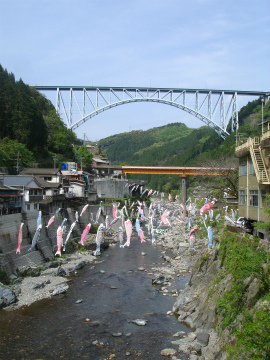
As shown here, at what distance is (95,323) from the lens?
14086 millimetres

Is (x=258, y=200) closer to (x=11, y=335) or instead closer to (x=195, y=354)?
(x=195, y=354)

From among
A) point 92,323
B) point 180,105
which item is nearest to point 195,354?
point 92,323

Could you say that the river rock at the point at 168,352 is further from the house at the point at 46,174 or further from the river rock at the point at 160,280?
the house at the point at 46,174

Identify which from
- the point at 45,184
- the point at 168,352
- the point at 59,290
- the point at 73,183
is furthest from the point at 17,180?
the point at 168,352

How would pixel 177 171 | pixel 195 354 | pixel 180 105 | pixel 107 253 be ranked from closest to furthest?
pixel 195 354
pixel 107 253
pixel 177 171
pixel 180 105

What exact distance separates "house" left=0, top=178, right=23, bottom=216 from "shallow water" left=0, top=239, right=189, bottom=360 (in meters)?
7.12

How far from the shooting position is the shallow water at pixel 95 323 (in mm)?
11812

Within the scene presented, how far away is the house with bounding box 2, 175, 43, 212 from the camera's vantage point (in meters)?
25.5

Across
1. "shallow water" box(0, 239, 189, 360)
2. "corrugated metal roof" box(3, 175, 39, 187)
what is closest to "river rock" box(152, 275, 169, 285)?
"shallow water" box(0, 239, 189, 360)

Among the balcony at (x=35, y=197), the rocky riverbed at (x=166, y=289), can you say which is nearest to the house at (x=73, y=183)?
the balcony at (x=35, y=197)

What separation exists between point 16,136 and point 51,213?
14.3 metres

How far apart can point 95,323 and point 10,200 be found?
12946mm

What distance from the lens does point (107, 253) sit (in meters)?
28.5

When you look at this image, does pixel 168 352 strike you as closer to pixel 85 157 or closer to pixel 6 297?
pixel 6 297
